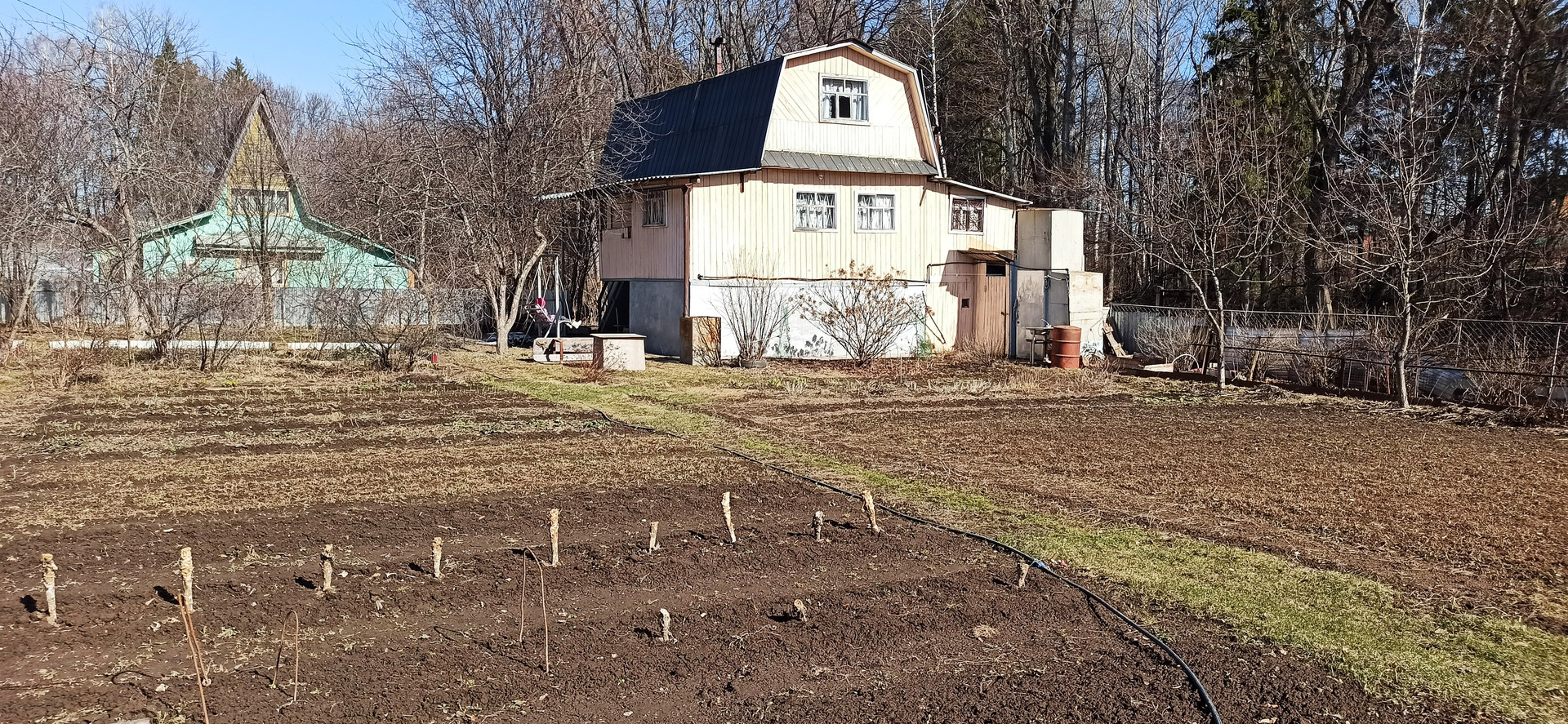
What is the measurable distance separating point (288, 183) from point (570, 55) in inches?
373

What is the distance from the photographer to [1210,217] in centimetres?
2886

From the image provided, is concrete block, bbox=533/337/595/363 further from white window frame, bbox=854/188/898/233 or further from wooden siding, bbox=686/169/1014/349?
white window frame, bbox=854/188/898/233

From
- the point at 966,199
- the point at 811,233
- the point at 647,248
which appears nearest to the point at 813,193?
the point at 811,233

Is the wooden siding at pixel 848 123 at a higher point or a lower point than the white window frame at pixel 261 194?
higher

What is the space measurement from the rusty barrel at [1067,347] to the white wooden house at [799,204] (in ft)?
4.36

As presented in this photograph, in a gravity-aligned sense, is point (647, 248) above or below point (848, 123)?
below

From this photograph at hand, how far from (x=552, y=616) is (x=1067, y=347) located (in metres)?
18.5

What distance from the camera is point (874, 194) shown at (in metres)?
→ 25.7

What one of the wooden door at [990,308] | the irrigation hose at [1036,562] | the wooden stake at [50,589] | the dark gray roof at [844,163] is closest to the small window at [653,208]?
the dark gray roof at [844,163]

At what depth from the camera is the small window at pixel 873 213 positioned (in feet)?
84.0

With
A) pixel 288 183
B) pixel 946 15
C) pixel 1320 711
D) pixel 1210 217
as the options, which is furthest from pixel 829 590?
pixel 946 15

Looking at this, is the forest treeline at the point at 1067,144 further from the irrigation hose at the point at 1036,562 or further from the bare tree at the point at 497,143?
the irrigation hose at the point at 1036,562

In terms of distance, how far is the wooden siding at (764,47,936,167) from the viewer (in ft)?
80.2

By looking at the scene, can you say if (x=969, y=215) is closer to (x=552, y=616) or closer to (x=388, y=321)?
(x=388, y=321)
